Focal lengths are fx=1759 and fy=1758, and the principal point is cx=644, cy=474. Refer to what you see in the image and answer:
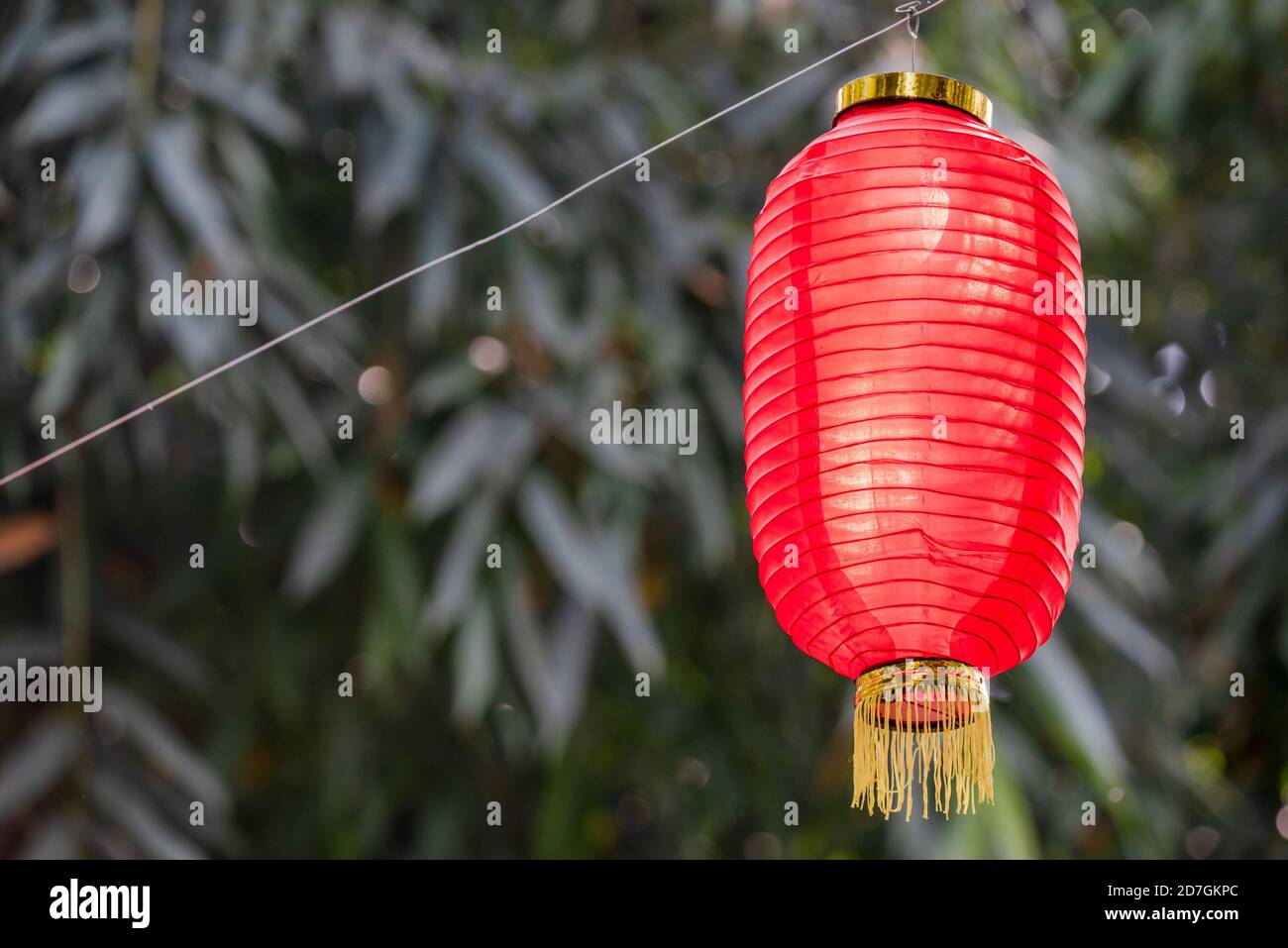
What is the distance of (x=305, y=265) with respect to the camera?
2.65m

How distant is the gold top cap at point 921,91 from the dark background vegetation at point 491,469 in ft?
2.92

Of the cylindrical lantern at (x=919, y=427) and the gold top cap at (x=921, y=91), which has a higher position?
the gold top cap at (x=921, y=91)

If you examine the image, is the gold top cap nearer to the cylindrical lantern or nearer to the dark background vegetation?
the cylindrical lantern

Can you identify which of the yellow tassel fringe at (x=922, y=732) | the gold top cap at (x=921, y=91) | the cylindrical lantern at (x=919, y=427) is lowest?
the yellow tassel fringe at (x=922, y=732)

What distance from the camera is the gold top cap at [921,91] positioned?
5.05 ft

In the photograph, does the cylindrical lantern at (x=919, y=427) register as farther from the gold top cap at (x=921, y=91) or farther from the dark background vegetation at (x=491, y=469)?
the dark background vegetation at (x=491, y=469)

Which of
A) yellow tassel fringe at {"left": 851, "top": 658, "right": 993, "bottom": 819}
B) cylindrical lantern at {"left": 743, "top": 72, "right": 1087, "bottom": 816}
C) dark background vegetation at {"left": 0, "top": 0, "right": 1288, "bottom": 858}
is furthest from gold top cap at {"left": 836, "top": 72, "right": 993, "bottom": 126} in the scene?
dark background vegetation at {"left": 0, "top": 0, "right": 1288, "bottom": 858}

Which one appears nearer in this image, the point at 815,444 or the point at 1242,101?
the point at 815,444

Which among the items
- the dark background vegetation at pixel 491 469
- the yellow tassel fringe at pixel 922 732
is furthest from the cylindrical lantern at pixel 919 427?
the dark background vegetation at pixel 491 469

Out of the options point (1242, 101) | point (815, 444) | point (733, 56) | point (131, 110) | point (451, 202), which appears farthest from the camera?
point (1242, 101)

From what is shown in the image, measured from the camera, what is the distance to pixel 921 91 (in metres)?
1.54

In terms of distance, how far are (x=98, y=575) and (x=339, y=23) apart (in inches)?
35.5
